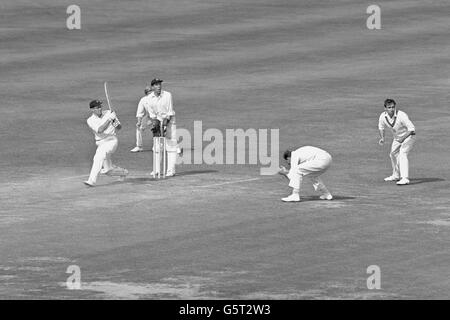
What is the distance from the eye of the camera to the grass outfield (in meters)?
23.9

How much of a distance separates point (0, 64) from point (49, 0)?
1233 cm

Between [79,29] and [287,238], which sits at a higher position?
[79,29]

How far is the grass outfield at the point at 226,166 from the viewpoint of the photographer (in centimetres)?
2389

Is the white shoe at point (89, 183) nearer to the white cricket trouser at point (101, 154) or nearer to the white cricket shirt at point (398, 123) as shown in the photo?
the white cricket trouser at point (101, 154)

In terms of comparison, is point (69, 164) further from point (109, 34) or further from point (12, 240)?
point (109, 34)

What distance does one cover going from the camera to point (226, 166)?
34812mm

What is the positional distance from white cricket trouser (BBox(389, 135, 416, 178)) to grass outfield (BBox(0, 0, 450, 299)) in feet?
1.82

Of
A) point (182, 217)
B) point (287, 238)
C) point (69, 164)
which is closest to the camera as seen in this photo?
point (287, 238)

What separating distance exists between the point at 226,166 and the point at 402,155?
16.4 ft

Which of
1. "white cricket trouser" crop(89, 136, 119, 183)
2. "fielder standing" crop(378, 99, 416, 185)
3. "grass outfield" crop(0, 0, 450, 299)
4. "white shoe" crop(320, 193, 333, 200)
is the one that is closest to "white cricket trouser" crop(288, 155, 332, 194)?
"grass outfield" crop(0, 0, 450, 299)

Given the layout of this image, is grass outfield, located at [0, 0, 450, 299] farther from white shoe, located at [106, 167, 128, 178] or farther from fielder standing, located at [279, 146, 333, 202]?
fielder standing, located at [279, 146, 333, 202]

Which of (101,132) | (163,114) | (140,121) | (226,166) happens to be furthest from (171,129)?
(101,132)
